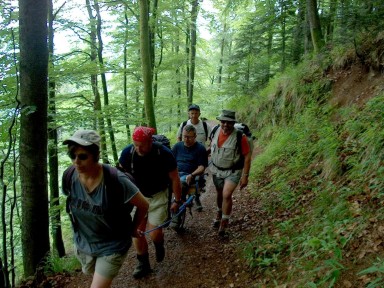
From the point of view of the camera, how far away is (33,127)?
464 centimetres

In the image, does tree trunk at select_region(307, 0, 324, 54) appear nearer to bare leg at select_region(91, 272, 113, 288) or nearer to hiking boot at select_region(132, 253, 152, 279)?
hiking boot at select_region(132, 253, 152, 279)

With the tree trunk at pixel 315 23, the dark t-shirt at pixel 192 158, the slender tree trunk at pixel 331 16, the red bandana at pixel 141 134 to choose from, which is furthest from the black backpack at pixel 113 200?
the tree trunk at pixel 315 23

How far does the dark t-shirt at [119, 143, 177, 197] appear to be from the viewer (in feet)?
15.2

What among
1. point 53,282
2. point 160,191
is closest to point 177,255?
point 160,191

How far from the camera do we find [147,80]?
11.5m

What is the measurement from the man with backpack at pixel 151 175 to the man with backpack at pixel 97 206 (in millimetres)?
1405

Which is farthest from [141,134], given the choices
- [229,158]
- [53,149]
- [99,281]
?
[53,149]

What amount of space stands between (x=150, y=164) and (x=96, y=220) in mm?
1772

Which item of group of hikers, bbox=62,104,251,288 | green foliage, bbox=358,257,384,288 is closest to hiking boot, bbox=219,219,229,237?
group of hikers, bbox=62,104,251,288

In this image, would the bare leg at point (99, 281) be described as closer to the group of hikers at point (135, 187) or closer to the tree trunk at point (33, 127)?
the group of hikers at point (135, 187)

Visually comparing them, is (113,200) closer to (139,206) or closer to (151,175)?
(139,206)

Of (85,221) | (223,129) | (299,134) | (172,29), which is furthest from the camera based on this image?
(172,29)

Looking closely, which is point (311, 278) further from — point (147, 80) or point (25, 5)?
point (147, 80)

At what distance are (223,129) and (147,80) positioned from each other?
20.8ft
